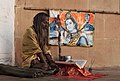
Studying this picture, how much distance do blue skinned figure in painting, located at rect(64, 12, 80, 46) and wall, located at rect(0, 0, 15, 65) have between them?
1.45 meters

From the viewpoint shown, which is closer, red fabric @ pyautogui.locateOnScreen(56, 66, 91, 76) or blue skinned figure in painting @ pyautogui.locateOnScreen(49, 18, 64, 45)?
red fabric @ pyautogui.locateOnScreen(56, 66, 91, 76)

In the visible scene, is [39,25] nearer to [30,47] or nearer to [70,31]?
[30,47]

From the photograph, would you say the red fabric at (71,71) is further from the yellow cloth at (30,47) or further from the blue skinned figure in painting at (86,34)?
the blue skinned figure in painting at (86,34)

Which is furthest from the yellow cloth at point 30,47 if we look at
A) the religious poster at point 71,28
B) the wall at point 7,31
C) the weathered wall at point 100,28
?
the religious poster at point 71,28

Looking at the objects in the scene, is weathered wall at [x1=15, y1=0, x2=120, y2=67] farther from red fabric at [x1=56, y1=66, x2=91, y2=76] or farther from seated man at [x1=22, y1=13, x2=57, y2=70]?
red fabric at [x1=56, y1=66, x2=91, y2=76]

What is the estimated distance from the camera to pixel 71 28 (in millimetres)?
8883

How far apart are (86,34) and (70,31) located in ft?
1.52

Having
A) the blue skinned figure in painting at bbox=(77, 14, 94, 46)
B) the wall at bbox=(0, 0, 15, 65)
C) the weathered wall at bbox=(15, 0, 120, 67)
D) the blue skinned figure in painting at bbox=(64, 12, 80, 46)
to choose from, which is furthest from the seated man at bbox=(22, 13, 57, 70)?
the blue skinned figure in painting at bbox=(77, 14, 94, 46)

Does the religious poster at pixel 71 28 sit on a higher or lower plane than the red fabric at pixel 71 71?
higher

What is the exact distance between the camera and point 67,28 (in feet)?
29.0

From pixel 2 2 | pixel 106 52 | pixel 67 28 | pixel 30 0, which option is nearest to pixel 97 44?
pixel 106 52

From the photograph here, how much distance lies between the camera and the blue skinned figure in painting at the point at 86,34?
9.00 m

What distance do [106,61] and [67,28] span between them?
145 cm

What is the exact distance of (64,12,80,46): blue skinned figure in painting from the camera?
29.0 ft
